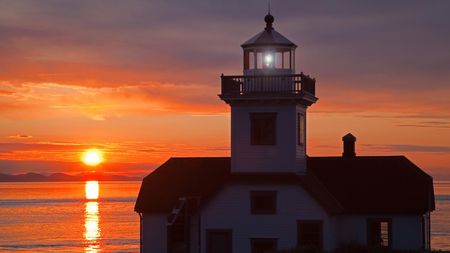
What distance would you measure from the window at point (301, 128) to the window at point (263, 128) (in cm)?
138

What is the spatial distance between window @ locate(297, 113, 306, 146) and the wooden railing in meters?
1.79

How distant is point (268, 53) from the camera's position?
156ft

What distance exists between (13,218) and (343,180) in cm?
13836

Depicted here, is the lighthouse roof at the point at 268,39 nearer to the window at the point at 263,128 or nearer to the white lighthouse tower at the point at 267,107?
the white lighthouse tower at the point at 267,107

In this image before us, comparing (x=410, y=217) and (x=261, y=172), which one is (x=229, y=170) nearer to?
(x=261, y=172)

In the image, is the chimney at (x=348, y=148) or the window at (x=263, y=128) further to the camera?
the chimney at (x=348, y=148)

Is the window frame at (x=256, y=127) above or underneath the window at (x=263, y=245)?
above

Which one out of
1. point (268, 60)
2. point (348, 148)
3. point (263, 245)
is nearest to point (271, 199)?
point (263, 245)

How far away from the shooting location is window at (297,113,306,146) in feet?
157

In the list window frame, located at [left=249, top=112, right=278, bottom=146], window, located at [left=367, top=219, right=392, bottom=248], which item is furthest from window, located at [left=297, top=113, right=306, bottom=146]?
window, located at [left=367, top=219, right=392, bottom=248]

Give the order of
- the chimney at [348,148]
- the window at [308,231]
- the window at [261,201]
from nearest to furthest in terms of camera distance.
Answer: the window at [308,231], the window at [261,201], the chimney at [348,148]

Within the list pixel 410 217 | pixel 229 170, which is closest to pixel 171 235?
pixel 229 170

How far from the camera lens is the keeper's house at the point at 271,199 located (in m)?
46.4

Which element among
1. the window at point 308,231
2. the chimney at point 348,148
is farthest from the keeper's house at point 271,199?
the chimney at point 348,148
